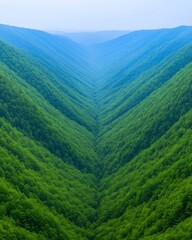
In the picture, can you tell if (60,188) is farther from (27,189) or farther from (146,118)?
(146,118)

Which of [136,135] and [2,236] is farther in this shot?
[136,135]

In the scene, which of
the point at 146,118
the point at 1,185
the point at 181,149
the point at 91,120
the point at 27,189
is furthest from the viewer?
the point at 91,120

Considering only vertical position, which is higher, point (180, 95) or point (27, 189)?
point (180, 95)

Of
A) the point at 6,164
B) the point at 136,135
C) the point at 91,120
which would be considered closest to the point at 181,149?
the point at 136,135

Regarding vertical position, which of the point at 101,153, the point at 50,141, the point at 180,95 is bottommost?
the point at 101,153

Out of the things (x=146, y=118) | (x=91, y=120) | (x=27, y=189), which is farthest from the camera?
(x=91, y=120)

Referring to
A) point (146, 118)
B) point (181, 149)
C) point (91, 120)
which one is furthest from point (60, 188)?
point (91, 120)

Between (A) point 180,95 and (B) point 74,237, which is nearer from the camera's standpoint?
(B) point 74,237

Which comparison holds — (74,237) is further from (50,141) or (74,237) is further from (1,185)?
(50,141)

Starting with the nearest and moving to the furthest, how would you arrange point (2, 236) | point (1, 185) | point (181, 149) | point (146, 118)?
point (2, 236) → point (1, 185) → point (181, 149) → point (146, 118)
